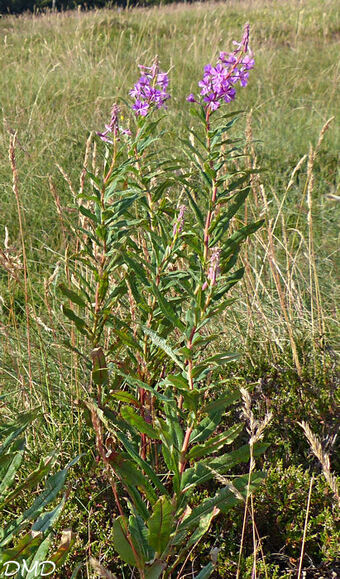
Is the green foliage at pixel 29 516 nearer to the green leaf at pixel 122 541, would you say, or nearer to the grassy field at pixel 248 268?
the green leaf at pixel 122 541

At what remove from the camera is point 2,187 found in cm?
322

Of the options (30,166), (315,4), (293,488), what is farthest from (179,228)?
(315,4)

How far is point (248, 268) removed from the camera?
2.10 meters

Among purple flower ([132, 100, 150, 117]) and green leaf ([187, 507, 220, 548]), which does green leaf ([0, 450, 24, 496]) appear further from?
purple flower ([132, 100, 150, 117])

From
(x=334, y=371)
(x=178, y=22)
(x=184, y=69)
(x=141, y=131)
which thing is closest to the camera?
(x=141, y=131)

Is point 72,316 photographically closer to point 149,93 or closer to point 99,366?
point 99,366

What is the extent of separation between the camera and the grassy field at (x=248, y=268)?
1.46 metres

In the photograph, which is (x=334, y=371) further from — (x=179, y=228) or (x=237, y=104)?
(x=237, y=104)

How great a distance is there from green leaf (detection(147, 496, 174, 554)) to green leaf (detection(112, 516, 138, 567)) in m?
0.05

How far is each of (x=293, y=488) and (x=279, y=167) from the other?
260 centimetres

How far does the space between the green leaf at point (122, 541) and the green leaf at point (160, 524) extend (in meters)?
0.05

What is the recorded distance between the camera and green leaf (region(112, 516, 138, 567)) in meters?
1.00

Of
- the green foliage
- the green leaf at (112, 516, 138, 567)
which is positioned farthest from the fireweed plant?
the green foliage

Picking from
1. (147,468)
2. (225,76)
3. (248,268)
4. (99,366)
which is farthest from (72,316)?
(248,268)
